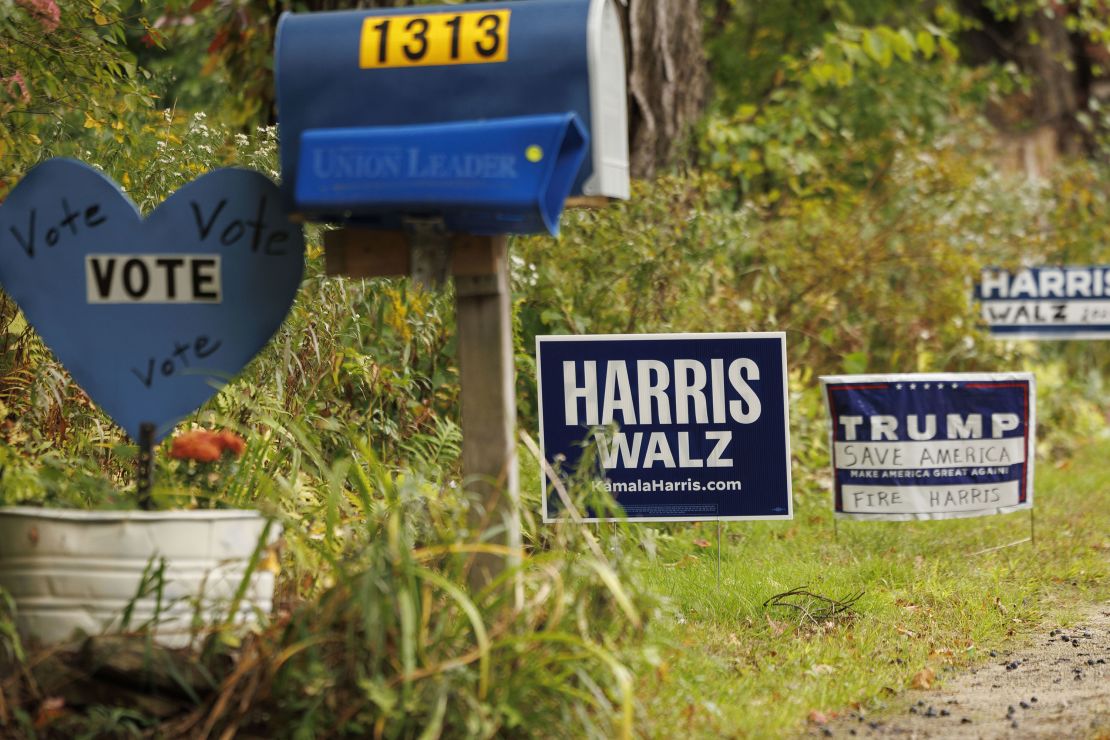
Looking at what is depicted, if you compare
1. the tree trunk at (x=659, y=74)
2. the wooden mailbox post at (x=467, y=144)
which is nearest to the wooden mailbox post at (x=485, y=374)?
the wooden mailbox post at (x=467, y=144)

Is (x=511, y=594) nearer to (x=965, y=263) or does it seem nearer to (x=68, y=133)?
(x=68, y=133)

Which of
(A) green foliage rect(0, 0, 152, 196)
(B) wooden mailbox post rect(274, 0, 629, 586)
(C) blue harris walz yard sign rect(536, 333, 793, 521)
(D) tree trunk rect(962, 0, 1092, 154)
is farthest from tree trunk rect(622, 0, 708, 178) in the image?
(D) tree trunk rect(962, 0, 1092, 154)

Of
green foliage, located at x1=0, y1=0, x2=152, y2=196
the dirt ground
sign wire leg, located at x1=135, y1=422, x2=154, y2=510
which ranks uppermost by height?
green foliage, located at x1=0, y1=0, x2=152, y2=196

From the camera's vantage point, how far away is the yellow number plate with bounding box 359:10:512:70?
4.40m

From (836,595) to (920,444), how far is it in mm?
1352

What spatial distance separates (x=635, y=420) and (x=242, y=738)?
2739 mm

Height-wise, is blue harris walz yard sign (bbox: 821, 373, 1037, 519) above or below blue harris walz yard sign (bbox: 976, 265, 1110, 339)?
below

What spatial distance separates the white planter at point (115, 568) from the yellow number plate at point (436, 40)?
148cm

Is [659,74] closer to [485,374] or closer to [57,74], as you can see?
[57,74]

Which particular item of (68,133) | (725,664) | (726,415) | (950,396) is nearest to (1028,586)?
(950,396)

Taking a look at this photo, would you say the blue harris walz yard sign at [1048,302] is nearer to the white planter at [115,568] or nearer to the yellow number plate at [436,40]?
the yellow number plate at [436,40]

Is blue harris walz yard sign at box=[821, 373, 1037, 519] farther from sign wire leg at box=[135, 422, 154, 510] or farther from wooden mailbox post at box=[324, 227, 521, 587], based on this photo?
sign wire leg at box=[135, 422, 154, 510]

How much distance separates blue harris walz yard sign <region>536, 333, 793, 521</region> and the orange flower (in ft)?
6.38

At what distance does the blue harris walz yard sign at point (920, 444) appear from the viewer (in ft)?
24.6
